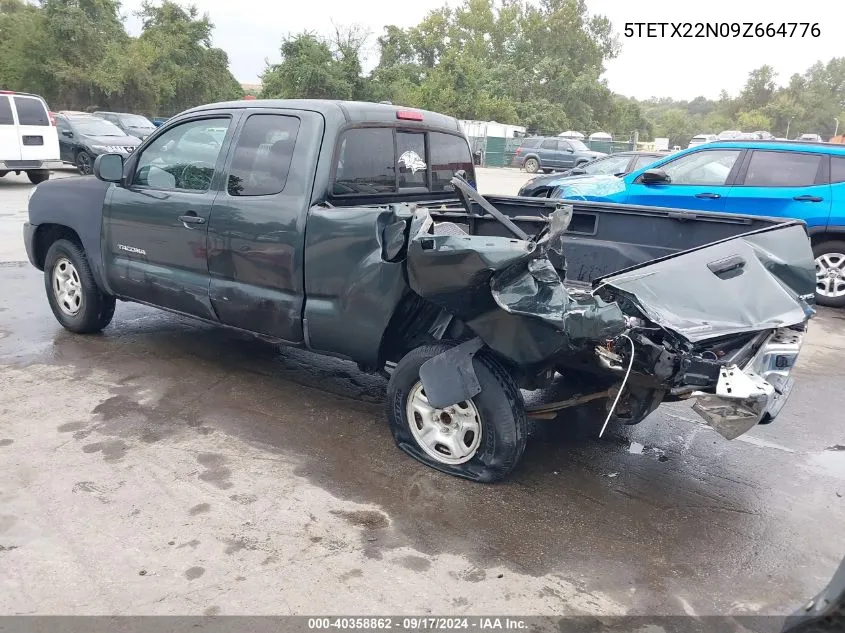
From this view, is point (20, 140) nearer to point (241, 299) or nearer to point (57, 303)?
point (57, 303)

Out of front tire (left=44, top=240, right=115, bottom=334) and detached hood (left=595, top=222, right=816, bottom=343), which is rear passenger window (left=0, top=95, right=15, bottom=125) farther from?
detached hood (left=595, top=222, right=816, bottom=343)

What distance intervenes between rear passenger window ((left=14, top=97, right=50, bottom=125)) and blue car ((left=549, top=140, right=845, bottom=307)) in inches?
544

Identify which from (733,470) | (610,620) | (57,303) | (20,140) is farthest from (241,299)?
(20,140)

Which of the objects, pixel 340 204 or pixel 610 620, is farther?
pixel 340 204

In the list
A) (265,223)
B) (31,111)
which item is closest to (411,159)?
(265,223)

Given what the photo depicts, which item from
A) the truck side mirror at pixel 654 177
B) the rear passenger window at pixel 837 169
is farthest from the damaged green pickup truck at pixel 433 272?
the rear passenger window at pixel 837 169

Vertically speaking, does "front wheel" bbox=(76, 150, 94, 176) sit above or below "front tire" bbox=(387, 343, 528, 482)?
above

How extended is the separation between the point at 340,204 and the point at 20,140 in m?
14.5

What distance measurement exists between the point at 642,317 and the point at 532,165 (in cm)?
2947

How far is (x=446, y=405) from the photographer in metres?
3.59

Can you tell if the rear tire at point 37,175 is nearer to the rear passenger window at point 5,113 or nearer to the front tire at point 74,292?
the rear passenger window at point 5,113

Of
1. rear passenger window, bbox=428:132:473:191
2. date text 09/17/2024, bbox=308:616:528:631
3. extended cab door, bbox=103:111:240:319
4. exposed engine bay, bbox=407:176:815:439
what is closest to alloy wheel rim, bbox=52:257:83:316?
extended cab door, bbox=103:111:240:319

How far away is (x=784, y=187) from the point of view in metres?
8.02

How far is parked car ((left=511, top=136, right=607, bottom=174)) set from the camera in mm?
30203
